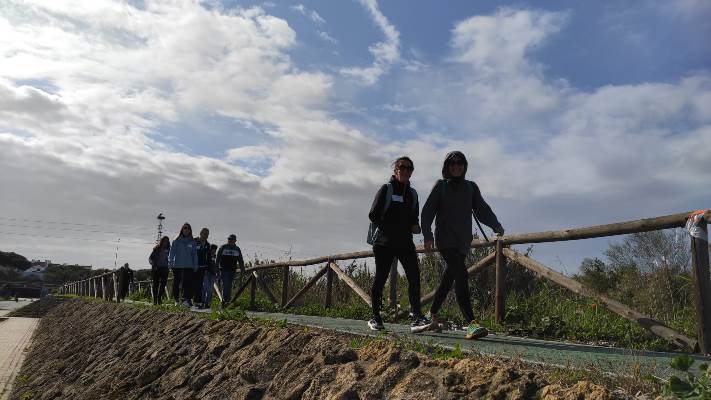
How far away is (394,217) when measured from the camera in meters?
5.54

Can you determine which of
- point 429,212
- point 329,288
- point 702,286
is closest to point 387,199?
point 429,212

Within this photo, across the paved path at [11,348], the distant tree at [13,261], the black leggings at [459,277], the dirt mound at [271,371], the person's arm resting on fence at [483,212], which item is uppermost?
the distant tree at [13,261]

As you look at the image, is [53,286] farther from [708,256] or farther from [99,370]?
[708,256]

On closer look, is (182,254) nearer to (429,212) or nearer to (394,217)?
(394,217)

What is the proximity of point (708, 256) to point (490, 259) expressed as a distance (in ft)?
9.00

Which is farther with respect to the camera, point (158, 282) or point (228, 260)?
point (158, 282)

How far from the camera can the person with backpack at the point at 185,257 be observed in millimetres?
11281

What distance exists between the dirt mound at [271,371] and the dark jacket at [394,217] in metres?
1.21

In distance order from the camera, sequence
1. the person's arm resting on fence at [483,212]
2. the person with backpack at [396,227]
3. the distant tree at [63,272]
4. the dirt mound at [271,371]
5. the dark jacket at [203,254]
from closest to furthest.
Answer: the dirt mound at [271,371] → the person with backpack at [396,227] → the person's arm resting on fence at [483,212] → the dark jacket at [203,254] → the distant tree at [63,272]

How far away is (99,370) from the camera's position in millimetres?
7426

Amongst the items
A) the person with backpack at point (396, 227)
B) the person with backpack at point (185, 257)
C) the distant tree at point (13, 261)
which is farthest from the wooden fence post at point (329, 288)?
the distant tree at point (13, 261)

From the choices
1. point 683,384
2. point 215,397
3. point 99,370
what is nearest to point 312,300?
point 99,370

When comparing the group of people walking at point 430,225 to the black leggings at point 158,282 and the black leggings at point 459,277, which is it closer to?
the black leggings at point 459,277

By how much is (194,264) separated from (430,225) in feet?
23.7
